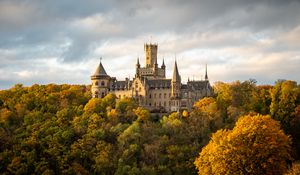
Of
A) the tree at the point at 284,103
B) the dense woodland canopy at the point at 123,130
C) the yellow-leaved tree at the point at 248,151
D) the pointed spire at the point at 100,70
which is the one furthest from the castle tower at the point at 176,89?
the yellow-leaved tree at the point at 248,151

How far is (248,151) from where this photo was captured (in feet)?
234

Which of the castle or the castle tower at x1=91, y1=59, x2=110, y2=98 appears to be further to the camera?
the castle tower at x1=91, y1=59, x2=110, y2=98

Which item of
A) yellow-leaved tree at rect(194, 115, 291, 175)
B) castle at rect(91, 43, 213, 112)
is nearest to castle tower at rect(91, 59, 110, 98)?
castle at rect(91, 43, 213, 112)

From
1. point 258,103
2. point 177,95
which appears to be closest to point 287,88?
point 258,103

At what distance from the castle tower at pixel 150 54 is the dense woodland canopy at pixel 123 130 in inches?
1004

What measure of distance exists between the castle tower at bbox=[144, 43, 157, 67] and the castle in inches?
325

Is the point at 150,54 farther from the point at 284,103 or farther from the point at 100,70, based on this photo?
the point at 284,103

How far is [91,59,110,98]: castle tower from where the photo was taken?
11681cm

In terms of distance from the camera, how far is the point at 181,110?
105 metres

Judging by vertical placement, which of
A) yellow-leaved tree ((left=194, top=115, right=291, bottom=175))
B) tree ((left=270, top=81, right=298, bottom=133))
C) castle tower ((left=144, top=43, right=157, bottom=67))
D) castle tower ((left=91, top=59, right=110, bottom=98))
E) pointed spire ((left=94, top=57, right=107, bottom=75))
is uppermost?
castle tower ((left=144, top=43, right=157, bottom=67))

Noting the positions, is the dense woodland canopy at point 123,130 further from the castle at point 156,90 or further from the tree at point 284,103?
the castle at point 156,90

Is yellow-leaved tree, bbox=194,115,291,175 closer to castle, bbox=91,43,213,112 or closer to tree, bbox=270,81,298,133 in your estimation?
tree, bbox=270,81,298,133

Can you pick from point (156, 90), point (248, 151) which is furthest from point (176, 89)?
point (248, 151)

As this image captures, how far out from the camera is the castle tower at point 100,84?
11681 cm
